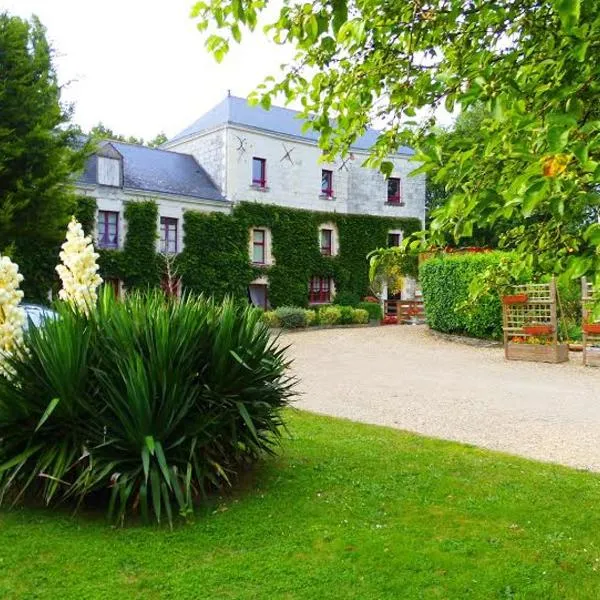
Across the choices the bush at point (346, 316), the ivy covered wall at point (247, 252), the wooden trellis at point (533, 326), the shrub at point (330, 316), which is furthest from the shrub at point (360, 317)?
the wooden trellis at point (533, 326)

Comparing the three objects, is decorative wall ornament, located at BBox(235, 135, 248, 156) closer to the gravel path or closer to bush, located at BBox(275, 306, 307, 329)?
bush, located at BBox(275, 306, 307, 329)

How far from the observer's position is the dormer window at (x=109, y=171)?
24.1 meters

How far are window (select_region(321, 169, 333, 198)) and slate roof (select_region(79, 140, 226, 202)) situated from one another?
5989 mm

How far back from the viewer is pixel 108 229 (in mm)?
24438

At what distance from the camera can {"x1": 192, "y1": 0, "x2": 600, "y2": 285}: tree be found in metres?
2.03

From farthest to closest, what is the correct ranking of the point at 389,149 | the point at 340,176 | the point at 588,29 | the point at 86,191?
the point at 340,176 < the point at 86,191 < the point at 389,149 < the point at 588,29

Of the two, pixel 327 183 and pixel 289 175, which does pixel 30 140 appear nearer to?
pixel 289 175

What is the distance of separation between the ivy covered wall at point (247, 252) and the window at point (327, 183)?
1.19 m

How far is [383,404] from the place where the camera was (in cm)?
876

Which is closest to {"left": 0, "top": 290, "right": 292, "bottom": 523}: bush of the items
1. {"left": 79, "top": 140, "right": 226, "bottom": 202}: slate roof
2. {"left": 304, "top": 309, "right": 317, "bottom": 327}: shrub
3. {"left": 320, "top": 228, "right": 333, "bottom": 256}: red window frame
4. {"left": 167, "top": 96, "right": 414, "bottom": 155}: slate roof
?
{"left": 304, "top": 309, "right": 317, "bottom": 327}: shrub

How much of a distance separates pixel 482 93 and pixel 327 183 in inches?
1163

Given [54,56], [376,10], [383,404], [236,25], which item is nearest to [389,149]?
[376,10]

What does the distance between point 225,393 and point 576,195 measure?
2858 millimetres

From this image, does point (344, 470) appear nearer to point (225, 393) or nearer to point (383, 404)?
point (225, 393)
